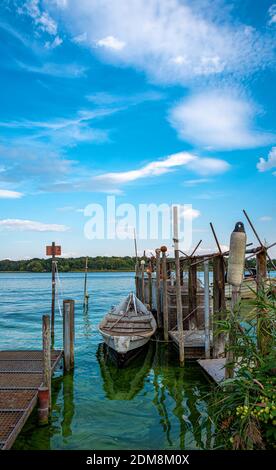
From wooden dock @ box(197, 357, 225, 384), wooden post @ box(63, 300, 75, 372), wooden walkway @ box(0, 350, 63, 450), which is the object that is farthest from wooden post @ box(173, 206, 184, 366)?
wooden walkway @ box(0, 350, 63, 450)

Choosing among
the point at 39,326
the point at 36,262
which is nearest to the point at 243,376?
the point at 39,326

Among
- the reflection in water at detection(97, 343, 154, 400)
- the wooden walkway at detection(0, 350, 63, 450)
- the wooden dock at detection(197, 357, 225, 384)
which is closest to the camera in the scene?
the wooden walkway at detection(0, 350, 63, 450)

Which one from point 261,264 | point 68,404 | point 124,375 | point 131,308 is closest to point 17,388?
point 68,404

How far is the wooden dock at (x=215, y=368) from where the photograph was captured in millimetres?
8312

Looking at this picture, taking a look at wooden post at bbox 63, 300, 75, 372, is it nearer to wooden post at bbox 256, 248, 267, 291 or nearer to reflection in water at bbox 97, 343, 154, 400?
reflection in water at bbox 97, 343, 154, 400

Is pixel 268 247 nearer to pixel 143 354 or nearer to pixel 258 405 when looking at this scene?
pixel 258 405

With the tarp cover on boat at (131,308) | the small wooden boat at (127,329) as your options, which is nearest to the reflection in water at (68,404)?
the small wooden boat at (127,329)

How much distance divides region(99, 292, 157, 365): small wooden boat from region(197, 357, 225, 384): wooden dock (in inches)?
104

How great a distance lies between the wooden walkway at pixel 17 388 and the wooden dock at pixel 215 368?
4.07 m

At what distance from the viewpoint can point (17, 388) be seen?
7.86m

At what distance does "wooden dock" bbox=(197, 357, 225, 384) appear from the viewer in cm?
831

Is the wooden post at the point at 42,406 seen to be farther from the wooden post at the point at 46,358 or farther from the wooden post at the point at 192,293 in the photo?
the wooden post at the point at 192,293

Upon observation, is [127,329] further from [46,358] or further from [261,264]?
[261,264]
